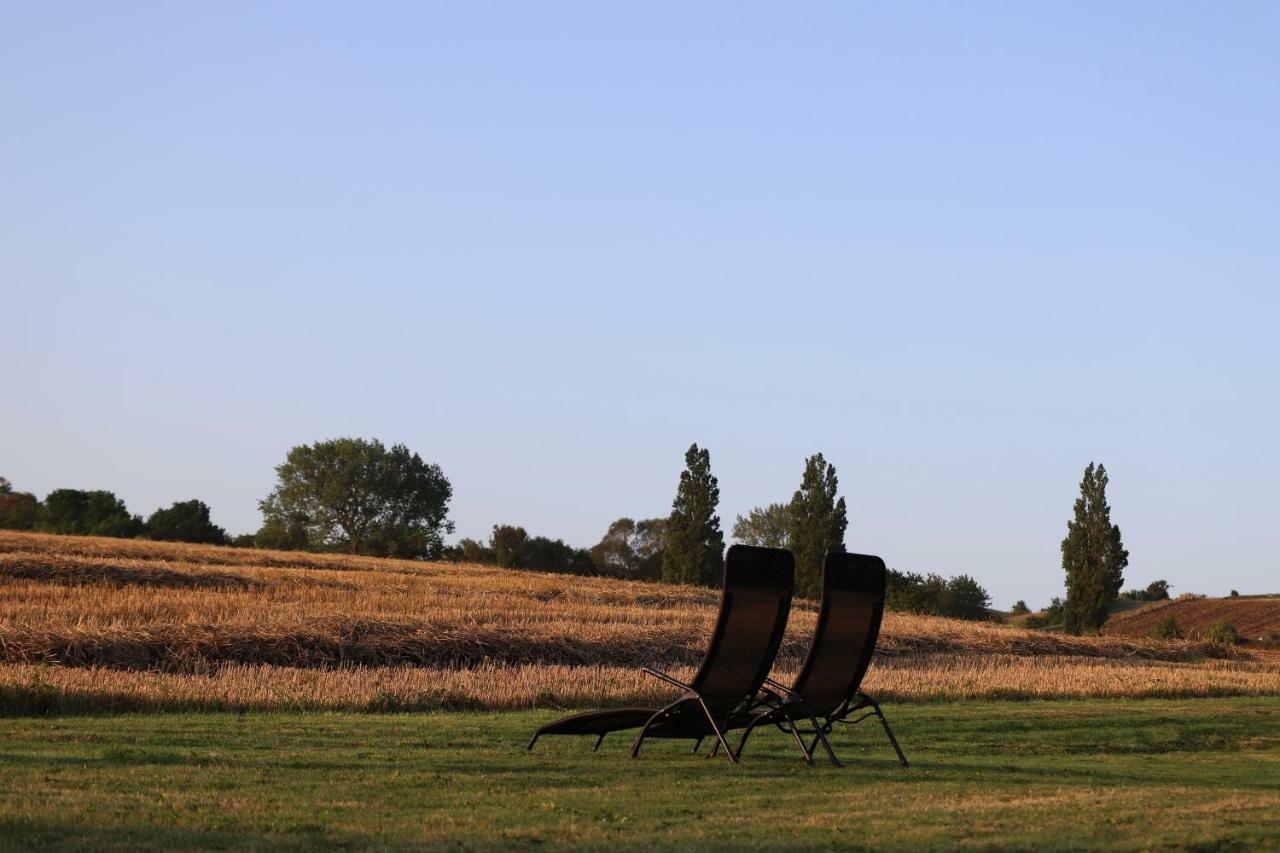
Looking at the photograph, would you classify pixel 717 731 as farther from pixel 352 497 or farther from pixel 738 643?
pixel 352 497

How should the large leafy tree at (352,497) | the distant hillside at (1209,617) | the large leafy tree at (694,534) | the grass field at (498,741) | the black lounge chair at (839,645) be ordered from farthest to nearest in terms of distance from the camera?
the large leafy tree at (352,497) < the large leafy tree at (694,534) < the distant hillside at (1209,617) < the black lounge chair at (839,645) < the grass field at (498,741)

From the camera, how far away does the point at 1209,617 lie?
6450 cm

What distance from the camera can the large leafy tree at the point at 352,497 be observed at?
10394cm

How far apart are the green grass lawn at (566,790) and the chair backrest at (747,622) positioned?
740 millimetres

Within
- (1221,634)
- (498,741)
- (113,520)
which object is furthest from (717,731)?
(113,520)

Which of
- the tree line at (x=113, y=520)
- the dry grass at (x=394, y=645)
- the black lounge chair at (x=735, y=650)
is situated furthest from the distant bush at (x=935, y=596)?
the black lounge chair at (x=735, y=650)

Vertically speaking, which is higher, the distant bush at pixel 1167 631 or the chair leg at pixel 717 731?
the distant bush at pixel 1167 631

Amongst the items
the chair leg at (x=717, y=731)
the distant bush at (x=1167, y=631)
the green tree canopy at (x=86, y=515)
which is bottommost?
the chair leg at (x=717, y=731)

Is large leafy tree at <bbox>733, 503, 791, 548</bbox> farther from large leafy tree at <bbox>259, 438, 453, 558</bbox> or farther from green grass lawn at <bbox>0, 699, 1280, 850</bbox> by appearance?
green grass lawn at <bbox>0, 699, 1280, 850</bbox>

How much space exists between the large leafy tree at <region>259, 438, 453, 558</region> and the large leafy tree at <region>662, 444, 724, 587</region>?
35.4 m

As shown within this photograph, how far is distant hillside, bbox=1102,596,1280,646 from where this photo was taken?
2255 inches

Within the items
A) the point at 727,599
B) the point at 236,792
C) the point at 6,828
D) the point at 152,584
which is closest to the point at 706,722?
the point at 727,599

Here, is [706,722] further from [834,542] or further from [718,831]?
[834,542]

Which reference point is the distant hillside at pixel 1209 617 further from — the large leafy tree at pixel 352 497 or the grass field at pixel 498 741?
the large leafy tree at pixel 352 497
